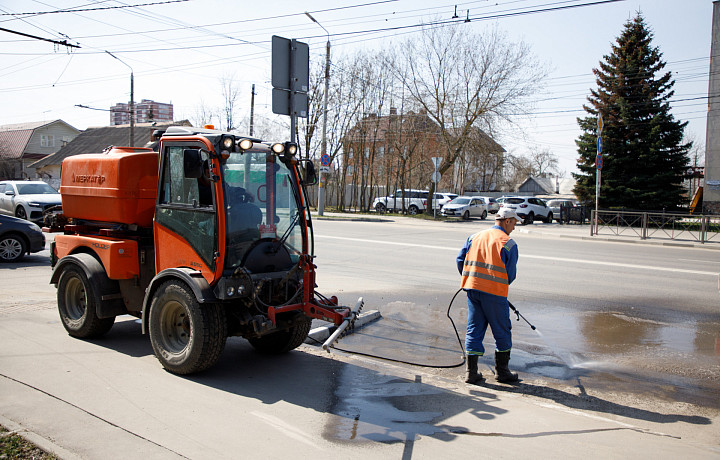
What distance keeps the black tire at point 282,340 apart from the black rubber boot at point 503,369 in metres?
2.10

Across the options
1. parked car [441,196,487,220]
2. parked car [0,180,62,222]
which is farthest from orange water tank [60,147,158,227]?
parked car [441,196,487,220]

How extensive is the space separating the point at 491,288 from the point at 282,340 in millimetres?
2460

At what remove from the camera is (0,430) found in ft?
13.3

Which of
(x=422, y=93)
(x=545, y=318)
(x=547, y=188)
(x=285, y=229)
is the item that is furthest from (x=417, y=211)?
(x=547, y=188)

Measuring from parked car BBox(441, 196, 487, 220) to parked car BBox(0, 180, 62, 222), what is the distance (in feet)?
76.2

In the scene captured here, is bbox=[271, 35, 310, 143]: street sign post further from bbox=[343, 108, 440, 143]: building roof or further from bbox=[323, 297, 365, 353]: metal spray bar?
bbox=[343, 108, 440, 143]: building roof

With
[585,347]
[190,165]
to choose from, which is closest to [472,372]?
[585,347]

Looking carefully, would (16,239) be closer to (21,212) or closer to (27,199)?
(27,199)

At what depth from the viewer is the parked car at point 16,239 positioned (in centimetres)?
1255

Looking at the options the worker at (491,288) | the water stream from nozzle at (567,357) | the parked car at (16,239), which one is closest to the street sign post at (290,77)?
the worker at (491,288)

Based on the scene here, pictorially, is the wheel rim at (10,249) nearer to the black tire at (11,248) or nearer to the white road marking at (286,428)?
the black tire at (11,248)

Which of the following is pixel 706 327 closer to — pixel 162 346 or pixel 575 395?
pixel 575 395

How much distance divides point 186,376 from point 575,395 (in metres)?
3.86

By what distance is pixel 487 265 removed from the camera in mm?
5488
